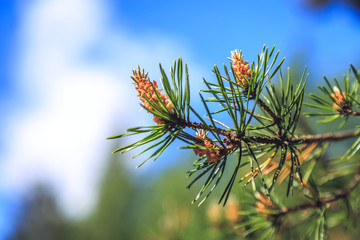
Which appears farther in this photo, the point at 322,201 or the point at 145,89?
the point at 322,201

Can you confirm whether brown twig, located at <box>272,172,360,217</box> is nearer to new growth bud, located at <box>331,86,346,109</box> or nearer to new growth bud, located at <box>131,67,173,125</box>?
new growth bud, located at <box>331,86,346,109</box>

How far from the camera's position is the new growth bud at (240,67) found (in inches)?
19.7

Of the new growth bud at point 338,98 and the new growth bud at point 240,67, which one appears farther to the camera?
the new growth bud at point 338,98

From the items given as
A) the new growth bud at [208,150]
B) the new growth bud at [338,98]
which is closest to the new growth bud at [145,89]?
the new growth bud at [208,150]

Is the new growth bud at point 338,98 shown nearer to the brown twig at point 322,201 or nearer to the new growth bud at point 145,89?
the brown twig at point 322,201

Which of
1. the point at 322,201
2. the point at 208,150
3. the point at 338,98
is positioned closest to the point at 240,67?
the point at 208,150

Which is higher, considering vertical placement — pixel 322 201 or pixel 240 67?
pixel 240 67

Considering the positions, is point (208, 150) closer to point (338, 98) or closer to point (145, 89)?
point (145, 89)

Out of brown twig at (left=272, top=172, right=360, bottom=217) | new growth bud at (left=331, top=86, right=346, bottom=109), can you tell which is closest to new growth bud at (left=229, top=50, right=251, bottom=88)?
new growth bud at (left=331, top=86, right=346, bottom=109)

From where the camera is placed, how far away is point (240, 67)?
19.8 inches

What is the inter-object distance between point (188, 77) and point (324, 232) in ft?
1.56

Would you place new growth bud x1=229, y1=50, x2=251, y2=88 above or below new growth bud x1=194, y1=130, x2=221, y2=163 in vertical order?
above

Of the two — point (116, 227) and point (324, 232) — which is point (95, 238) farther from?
point (324, 232)

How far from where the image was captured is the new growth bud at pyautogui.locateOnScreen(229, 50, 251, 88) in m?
0.50
